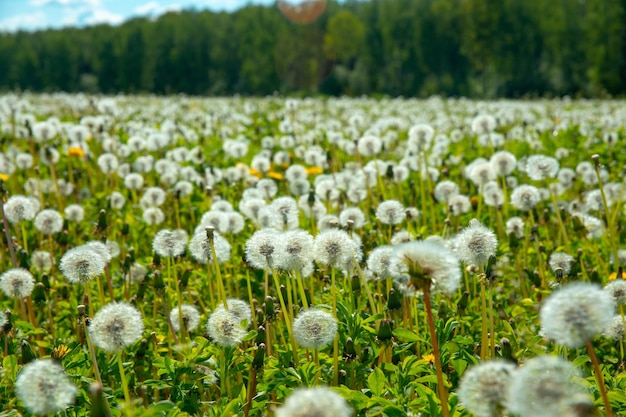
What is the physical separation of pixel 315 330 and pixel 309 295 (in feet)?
2.58

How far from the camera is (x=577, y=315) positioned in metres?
1.29

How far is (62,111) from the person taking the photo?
38.1ft

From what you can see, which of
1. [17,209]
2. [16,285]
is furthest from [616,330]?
[17,209]

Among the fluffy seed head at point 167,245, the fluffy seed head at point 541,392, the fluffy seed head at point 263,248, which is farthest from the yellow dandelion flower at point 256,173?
the fluffy seed head at point 541,392

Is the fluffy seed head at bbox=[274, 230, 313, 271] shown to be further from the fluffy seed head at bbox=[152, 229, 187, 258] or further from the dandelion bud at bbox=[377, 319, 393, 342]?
the fluffy seed head at bbox=[152, 229, 187, 258]

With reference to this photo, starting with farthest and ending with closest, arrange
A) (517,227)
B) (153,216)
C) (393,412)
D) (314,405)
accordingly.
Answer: (153,216), (517,227), (393,412), (314,405)

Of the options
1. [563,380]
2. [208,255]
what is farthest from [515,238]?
[563,380]

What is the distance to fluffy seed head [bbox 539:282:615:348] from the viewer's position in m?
1.27

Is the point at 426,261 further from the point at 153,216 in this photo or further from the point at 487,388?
the point at 153,216

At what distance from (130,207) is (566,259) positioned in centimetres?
340

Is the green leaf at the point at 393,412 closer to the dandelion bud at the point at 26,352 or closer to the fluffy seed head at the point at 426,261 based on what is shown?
the fluffy seed head at the point at 426,261

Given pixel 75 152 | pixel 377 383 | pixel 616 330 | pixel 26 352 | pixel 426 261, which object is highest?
pixel 75 152

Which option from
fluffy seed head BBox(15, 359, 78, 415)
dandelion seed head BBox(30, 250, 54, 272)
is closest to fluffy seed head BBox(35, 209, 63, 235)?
dandelion seed head BBox(30, 250, 54, 272)

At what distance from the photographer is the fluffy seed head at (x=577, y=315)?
4.18ft
